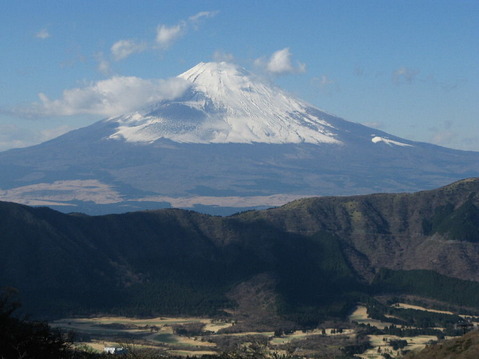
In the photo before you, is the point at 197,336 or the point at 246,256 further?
the point at 246,256

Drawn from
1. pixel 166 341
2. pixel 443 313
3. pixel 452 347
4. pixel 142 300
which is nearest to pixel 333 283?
pixel 443 313

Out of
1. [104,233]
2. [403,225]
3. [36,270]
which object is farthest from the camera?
[403,225]

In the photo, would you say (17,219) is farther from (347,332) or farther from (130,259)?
(347,332)

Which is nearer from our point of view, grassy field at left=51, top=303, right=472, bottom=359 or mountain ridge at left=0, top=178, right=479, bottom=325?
grassy field at left=51, top=303, right=472, bottom=359

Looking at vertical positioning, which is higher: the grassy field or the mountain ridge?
the mountain ridge

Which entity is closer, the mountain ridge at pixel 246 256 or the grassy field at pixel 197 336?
the grassy field at pixel 197 336

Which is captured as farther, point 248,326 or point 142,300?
point 142,300

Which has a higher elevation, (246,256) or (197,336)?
(246,256)

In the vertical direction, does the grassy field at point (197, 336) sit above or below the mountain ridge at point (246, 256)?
below

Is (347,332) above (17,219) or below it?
below

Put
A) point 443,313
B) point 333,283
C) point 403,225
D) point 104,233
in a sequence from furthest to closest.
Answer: point 403,225, point 104,233, point 333,283, point 443,313

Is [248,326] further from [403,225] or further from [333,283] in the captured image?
[403,225]
